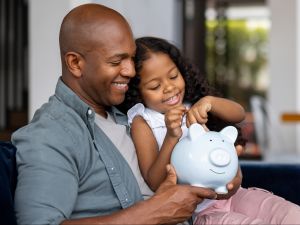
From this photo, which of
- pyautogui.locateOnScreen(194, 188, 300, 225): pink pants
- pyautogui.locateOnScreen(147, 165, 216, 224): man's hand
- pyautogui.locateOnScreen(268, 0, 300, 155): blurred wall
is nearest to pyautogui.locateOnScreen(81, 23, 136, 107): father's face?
pyautogui.locateOnScreen(147, 165, 216, 224): man's hand

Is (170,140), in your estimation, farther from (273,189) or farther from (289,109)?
(289,109)

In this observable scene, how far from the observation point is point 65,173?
154 cm

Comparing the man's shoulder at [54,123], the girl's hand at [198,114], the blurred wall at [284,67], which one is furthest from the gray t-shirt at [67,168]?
the blurred wall at [284,67]

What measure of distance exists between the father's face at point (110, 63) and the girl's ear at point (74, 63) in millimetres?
16

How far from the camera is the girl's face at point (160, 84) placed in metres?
1.88

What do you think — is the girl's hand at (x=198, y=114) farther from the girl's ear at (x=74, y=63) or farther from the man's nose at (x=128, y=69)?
the girl's ear at (x=74, y=63)

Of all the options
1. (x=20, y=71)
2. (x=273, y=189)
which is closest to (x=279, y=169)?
(x=273, y=189)

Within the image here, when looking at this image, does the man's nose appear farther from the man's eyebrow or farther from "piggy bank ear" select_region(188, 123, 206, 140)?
"piggy bank ear" select_region(188, 123, 206, 140)

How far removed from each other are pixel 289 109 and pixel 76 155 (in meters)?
5.74

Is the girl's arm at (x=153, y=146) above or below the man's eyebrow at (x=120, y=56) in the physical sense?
below

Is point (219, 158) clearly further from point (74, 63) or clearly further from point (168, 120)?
point (74, 63)

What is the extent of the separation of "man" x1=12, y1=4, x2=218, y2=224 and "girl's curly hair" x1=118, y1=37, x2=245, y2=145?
0.41 ft

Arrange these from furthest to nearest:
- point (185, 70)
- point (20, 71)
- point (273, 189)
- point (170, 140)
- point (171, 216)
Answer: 1. point (20, 71)
2. point (273, 189)
3. point (185, 70)
4. point (170, 140)
5. point (171, 216)

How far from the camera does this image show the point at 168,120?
166 centimetres
